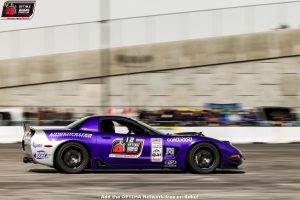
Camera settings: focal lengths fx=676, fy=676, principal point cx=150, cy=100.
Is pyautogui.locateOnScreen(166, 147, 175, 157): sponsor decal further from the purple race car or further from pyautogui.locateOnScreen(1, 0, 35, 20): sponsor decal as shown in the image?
pyautogui.locateOnScreen(1, 0, 35, 20): sponsor decal

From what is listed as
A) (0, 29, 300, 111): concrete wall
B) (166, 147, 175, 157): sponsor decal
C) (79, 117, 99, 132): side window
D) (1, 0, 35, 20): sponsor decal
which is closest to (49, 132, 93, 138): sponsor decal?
(79, 117, 99, 132): side window

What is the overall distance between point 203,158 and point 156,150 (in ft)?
2.94

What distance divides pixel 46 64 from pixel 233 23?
11.1m

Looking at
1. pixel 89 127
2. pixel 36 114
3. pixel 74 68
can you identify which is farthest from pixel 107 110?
pixel 89 127

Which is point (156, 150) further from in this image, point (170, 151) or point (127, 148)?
point (127, 148)

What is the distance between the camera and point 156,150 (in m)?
12.4

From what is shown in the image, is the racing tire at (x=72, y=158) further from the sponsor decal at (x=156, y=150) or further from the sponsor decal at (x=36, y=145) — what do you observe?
the sponsor decal at (x=156, y=150)

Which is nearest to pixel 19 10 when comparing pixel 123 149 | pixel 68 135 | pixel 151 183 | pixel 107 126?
pixel 107 126

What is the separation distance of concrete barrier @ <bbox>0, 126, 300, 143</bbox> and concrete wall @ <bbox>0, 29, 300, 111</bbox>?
10409mm

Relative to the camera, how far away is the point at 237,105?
37.8m

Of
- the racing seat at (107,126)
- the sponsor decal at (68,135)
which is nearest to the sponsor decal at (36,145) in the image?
the sponsor decal at (68,135)

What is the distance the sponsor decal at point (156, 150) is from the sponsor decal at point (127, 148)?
Answer: 8.3 inches

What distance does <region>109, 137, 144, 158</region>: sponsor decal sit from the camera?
12.4 metres

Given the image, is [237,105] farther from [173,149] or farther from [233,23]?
[173,149]
